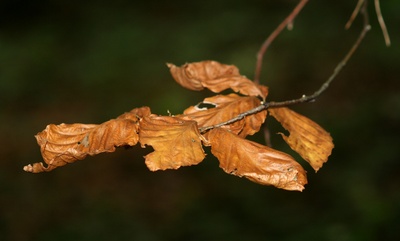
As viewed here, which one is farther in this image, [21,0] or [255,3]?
[21,0]

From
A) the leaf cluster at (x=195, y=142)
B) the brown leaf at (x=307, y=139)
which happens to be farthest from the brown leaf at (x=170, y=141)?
the brown leaf at (x=307, y=139)

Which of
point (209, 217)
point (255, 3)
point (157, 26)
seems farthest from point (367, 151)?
point (157, 26)

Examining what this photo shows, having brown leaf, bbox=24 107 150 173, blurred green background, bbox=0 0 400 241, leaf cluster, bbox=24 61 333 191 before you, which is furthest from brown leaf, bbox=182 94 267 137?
blurred green background, bbox=0 0 400 241

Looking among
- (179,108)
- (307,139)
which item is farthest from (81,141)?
(179,108)

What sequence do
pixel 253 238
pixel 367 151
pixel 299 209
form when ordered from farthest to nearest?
pixel 367 151 → pixel 299 209 → pixel 253 238

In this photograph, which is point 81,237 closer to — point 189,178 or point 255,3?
point 189,178

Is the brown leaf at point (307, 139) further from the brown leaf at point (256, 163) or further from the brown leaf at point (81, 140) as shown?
the brown leaf at point (81, 140)
